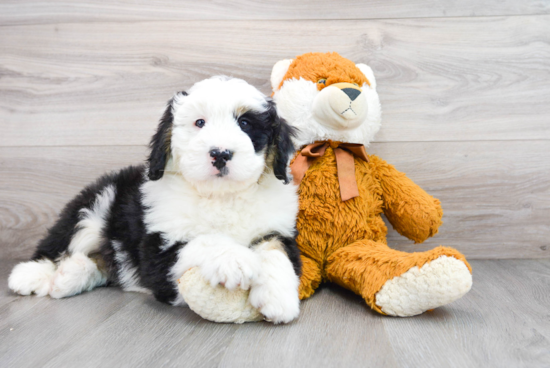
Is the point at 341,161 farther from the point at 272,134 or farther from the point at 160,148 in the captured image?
the point at 160,148

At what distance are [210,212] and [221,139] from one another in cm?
26

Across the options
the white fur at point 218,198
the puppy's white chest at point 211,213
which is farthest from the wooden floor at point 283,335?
the puppy's white chest at point 211,213

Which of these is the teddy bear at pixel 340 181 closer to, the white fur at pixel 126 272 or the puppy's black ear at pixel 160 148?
the puppy's black ear at pixel 160 148

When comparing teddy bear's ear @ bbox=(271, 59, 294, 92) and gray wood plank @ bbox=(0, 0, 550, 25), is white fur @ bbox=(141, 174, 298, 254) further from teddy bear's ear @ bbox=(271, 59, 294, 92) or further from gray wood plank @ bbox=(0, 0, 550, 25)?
gray wood plank @ bbox=(0, 0, 550, 25)

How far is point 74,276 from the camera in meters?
1.51

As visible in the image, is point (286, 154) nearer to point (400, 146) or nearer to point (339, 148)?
point (339, 148)

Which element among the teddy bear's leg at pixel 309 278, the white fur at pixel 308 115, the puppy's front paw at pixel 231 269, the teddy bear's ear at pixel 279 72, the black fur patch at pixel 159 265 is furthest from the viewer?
the teddy bear's ear at pixel 279 72

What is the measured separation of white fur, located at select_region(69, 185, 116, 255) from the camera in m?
1.60

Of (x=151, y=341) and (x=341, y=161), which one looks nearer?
(x=151, y=341)

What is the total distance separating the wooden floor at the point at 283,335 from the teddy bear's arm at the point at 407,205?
11.4 inches

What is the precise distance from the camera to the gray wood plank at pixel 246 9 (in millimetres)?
1892

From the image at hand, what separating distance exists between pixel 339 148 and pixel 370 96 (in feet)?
0.78

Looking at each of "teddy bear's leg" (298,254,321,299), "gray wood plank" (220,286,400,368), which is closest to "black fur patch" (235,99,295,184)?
"teddy bear's leg" (298,254,321,299)

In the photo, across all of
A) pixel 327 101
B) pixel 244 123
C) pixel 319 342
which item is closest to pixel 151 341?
pixel 319 342
